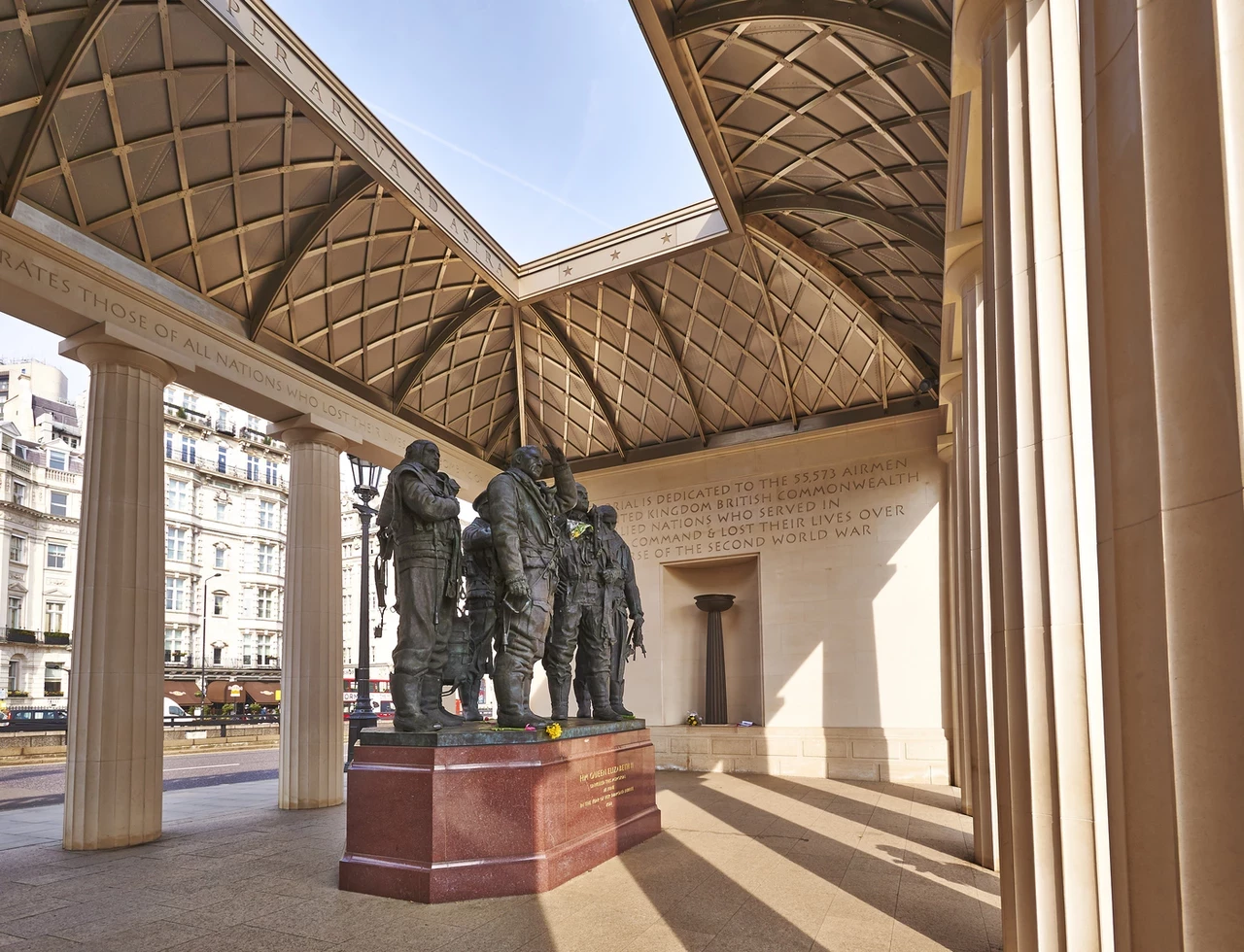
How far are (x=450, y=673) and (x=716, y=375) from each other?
10.2 meters

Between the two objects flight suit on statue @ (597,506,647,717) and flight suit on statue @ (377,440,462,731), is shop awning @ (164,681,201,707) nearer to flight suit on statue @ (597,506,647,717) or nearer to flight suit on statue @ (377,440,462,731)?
flight suit on statue @ (597,506,647,717)

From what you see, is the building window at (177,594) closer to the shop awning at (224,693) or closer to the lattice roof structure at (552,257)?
the shop awning at (224,693)

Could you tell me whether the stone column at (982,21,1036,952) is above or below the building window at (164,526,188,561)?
below

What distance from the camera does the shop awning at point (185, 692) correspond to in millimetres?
37250

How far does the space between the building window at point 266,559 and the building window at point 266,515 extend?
3.86 feet

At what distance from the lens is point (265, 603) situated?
50.2 metres

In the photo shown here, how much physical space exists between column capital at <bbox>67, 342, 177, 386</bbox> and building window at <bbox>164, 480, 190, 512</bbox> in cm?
4111

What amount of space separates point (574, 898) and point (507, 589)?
2680 millimetres

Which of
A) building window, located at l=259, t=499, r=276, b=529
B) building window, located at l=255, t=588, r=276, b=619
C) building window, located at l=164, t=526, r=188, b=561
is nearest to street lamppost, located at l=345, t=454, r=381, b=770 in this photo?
building window, located at l=164, t=526, r=188, b=561

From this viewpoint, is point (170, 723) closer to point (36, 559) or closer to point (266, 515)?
point (36, 559)

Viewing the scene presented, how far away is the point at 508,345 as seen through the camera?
17.6m

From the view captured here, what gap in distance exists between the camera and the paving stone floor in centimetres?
533

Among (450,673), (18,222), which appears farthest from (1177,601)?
(18,222)

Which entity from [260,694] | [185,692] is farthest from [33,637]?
[260,694]
